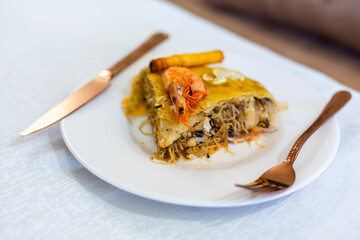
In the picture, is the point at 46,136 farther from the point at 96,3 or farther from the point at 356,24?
the point at 356,24

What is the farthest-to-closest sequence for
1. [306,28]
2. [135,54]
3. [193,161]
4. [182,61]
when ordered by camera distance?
[306,28] → [135,54] → [182,61] → [193,161]

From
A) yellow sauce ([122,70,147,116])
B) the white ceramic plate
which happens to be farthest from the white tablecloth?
yellow sauce ([122,70,147,116])

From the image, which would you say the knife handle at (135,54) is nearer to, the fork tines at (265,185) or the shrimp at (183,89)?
the shrimp at (183,89)

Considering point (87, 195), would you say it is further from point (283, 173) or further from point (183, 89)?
point (283, 173)

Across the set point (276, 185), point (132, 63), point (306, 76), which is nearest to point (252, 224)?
point (276, 185)

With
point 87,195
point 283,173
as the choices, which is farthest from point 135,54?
point 283,173
